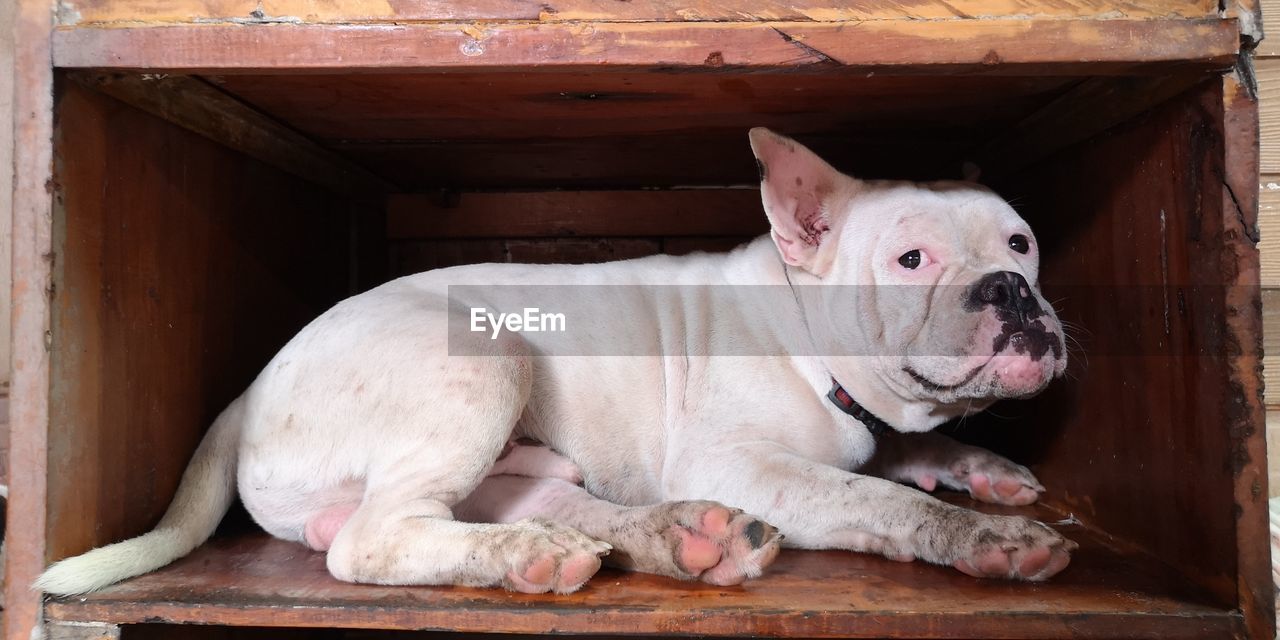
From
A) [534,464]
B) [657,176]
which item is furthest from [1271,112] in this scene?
[534,464]

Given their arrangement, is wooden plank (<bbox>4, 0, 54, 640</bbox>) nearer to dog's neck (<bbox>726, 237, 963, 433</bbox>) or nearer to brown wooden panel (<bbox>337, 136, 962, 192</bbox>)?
brown wooden panel (<bbox>337, 136, 962, 192</bbox>)

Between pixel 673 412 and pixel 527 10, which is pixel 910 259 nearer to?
pixel 673 412

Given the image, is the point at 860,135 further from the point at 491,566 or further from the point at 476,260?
the point at 491,566

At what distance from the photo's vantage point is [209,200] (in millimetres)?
1960

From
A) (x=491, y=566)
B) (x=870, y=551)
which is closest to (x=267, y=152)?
(x=491, y=566)

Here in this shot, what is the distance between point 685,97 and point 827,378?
74 cm

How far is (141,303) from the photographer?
1.69m

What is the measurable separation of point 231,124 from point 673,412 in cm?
128

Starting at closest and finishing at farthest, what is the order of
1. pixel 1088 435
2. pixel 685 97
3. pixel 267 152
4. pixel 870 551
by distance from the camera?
pixel 870 551 < pixel 685 97 < pixel 1088 435 < pixel 267 152

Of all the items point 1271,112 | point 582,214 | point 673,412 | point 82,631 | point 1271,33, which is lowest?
point 82,631

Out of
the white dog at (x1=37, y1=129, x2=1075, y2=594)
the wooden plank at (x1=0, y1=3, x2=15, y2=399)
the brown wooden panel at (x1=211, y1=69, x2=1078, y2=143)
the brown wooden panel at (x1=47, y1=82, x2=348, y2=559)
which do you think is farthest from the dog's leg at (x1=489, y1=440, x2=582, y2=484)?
the wooden plank at (x1=0, y1=3, x2=15, y2=399)

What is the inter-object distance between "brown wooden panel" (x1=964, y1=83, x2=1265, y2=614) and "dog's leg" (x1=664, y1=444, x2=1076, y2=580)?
30cm

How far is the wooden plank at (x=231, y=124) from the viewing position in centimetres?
162

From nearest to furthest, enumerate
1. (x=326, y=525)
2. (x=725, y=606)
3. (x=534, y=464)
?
(x=725, y=606) < (x=326, y=525) < (x=534, y=464)
